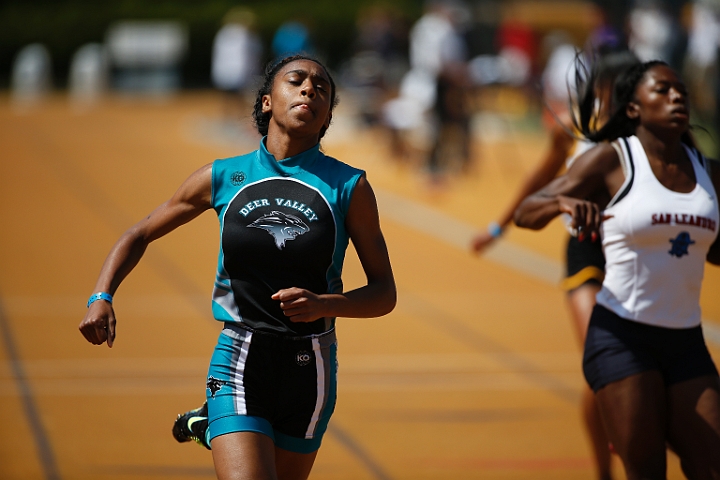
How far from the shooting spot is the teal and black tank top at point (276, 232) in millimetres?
3662

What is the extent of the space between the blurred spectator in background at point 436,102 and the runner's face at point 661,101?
13.4 meters

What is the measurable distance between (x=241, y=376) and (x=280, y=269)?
0.41 meters

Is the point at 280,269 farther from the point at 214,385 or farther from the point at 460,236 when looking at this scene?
the point at 460,236

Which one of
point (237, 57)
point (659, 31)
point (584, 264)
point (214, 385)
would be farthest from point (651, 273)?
point (237, 57)

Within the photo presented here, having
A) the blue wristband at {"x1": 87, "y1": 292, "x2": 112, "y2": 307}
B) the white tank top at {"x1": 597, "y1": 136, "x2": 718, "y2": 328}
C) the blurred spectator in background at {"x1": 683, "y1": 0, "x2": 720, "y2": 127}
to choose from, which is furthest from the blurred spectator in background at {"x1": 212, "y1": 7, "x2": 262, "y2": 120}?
the blue wristband at {"x1": 87, "y1": 292, "x2": 112, "y2": 307}

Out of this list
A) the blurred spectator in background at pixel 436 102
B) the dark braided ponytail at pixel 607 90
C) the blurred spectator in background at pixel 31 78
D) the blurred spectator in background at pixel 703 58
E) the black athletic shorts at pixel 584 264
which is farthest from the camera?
the blurred spectator in background at pixel 31 78

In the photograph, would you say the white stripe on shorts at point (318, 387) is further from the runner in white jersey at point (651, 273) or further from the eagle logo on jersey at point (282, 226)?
the runner in white jersey at point (651, 273)

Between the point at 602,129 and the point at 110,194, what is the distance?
13115 mm

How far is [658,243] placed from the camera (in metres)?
4.14

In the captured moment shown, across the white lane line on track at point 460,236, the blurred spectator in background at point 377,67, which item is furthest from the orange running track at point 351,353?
the blurred spectator in background at point 377,67

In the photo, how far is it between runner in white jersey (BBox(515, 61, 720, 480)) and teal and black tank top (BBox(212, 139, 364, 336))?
97cm

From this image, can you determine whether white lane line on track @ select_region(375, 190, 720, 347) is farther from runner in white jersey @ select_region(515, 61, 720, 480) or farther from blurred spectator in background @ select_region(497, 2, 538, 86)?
blurred spectator in background @ select_region(497, 2, 538, 86)

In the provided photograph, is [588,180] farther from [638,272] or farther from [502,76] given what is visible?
[502,76]

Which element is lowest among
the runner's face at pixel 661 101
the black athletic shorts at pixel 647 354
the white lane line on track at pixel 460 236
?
the white lane line on track at pixel 460 236
